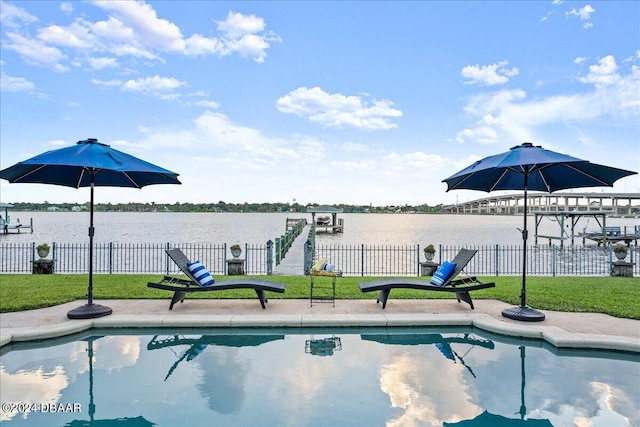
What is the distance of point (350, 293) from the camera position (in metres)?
10.3

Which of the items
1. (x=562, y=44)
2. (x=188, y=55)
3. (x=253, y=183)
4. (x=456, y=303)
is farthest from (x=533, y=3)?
(x=253, y=183)

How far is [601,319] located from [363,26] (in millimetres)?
14188

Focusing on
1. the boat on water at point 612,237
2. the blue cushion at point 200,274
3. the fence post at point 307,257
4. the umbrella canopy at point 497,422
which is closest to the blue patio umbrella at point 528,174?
the umbrella canopy at point 497,422

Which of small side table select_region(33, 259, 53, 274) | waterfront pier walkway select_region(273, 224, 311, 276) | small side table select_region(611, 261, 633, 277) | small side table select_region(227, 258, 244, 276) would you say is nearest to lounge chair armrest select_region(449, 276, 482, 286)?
waterfront pier walkway select_region(273, 224, 311, 276)

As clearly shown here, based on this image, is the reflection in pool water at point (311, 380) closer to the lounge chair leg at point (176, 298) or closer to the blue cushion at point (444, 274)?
the lounge chair leg at point (176, 298)

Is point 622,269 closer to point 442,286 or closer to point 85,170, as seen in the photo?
point 442,286

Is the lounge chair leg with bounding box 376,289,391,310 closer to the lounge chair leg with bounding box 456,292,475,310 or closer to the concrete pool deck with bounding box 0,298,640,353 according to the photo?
the concrete pool deck with bounding box 0,298,640,353

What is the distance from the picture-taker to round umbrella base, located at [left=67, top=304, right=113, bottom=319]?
7332 mm

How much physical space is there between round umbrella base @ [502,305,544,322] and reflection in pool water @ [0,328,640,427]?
3.17 feet

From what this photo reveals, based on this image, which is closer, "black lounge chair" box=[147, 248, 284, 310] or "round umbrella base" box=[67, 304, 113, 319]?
"round umbrella base" box=[67, 304, 113, 319]

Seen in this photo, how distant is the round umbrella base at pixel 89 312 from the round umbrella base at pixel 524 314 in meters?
7.61

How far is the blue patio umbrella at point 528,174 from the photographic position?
281 inches

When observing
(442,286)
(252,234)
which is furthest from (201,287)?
(252,234)

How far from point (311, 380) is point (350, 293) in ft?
17.3
